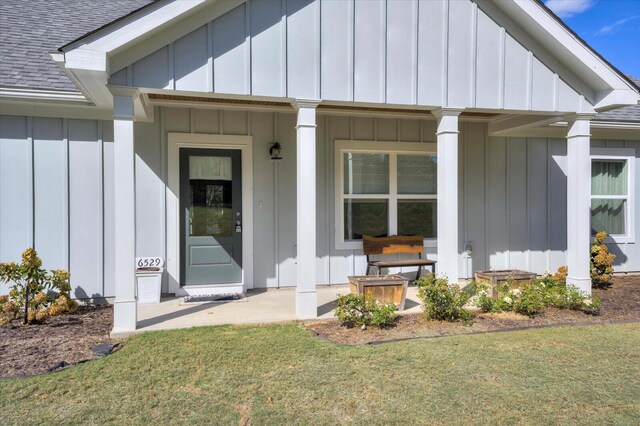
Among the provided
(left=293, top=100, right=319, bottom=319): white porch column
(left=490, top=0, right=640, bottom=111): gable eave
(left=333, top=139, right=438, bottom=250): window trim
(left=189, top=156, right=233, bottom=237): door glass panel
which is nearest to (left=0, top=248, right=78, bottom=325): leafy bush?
(left=189, top=156, right=233, bottom=237): door glass panel

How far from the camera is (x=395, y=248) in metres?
7.66

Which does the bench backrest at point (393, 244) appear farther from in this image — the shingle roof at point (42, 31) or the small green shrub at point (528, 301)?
the shingle roof at point (42, 31)

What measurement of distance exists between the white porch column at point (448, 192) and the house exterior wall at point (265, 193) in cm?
189

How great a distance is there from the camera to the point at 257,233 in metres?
7.26

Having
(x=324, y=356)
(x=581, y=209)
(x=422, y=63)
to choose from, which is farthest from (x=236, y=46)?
(x=581, y=209)

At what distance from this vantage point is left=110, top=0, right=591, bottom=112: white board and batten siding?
513 centimetres

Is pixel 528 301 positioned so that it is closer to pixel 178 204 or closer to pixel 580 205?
pixel 580 205

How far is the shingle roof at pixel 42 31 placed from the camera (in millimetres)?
6133

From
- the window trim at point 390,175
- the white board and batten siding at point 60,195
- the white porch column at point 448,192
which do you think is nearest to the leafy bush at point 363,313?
the white porch column at point 448,192

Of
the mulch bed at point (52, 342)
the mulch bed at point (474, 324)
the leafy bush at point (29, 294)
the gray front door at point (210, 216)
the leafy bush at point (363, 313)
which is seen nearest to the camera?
the mulch bed at point (52, 342)

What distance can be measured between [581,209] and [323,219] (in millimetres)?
3791

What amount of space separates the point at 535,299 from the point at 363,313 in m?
2.23

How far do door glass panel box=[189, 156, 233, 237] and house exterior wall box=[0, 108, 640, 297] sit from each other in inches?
16.2

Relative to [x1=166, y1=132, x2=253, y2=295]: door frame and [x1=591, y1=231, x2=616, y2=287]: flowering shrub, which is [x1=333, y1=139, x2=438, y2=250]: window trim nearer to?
[x1=166, y1=132, x2=253, y2=295]: door frame
